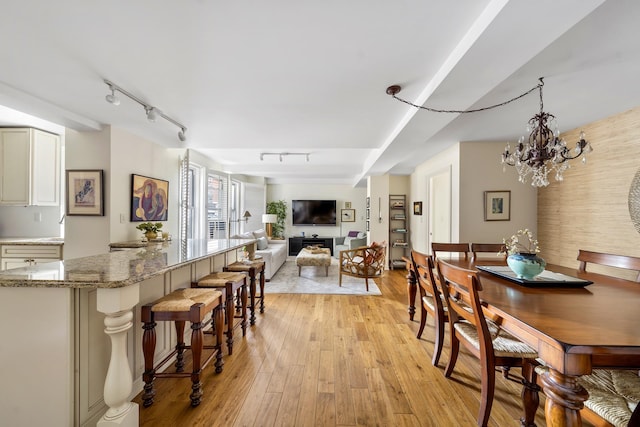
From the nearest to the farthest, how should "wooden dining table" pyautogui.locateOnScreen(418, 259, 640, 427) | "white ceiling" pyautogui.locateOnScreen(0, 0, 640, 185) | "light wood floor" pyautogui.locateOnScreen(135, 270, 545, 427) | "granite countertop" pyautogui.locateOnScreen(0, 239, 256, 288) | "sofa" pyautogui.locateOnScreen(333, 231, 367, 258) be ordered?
"wooden dining table" pyautogui.locateOnScreen(418, 259, 640, 427), "granite countertop" pyautogui.locateOnScreen(0, 239, 256, 288), "white ceiling" pyautogui.locateOnScreen(0, 0, 640, 185), "light wood floor" pyautogui.locateOnScreen(135, 270, 545, 427), "sofa" pyautogui.locateOnScreen(333, 231, 367, 258)

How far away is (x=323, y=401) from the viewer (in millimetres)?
1764

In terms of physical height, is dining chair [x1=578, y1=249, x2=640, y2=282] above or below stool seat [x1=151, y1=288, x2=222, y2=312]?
above

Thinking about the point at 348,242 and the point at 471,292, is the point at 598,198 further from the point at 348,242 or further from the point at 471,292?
the point at 348,242

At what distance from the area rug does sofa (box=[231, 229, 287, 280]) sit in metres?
0.17

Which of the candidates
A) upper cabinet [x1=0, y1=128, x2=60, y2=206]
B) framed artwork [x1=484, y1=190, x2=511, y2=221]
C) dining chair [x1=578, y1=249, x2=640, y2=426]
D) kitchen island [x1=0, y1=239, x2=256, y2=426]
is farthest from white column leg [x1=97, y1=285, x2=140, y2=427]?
framed artwork [x1=484, y1=190, x2=511, y2=221]

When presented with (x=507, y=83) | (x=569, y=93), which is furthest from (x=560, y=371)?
(x=569, y=93)

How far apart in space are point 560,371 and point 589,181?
324 centimetres

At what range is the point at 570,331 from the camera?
1.09m

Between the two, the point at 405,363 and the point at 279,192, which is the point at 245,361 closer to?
the point at 405,363

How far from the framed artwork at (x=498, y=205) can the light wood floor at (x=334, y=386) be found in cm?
206

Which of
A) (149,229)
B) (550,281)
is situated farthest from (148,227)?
(550,281)

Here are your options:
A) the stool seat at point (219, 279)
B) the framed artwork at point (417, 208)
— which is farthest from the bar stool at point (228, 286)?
the framed artwork at point (417, 208)

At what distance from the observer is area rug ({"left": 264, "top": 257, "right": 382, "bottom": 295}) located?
14.1 feet

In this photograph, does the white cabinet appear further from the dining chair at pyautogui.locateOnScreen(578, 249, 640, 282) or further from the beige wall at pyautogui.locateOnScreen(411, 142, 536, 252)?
the dining chair at pyautogui.locateOnScreen(578, 249, 640, 282)
